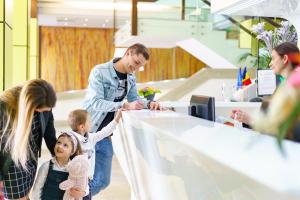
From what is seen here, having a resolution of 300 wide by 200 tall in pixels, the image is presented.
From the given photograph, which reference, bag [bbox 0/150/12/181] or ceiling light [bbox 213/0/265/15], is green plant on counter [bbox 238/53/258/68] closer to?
ceiling light [bbox 213/0/265/15]

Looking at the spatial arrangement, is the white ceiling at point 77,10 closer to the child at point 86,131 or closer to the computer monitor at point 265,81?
the computer monitor at point 265,81

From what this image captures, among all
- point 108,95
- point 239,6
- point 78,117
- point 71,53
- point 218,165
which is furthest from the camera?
point 71,53

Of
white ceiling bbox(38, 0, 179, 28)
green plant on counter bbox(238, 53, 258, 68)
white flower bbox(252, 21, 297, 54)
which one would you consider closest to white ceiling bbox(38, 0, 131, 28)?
white ceiling bbox(38, 0, 179, 28)

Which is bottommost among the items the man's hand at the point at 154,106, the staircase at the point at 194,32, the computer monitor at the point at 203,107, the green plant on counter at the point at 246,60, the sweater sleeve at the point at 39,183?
the sweater sleeve at the point at 39,183

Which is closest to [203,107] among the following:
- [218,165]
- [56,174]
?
[56,174]

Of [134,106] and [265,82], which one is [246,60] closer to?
[265,82]

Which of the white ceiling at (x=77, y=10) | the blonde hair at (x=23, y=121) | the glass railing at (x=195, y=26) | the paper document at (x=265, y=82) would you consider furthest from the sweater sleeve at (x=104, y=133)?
the white ceiling at (x=77, y=10)

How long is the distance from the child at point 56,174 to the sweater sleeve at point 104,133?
1.45 ft

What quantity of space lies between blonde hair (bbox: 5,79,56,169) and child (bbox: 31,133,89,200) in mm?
273

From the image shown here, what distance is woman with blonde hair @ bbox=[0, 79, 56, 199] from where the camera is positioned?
223cm

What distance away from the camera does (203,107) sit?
2.18 meters

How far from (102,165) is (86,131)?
1.26 feet

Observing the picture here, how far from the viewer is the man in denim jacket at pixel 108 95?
3.03 meters

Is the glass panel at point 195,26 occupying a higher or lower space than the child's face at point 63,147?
higher
